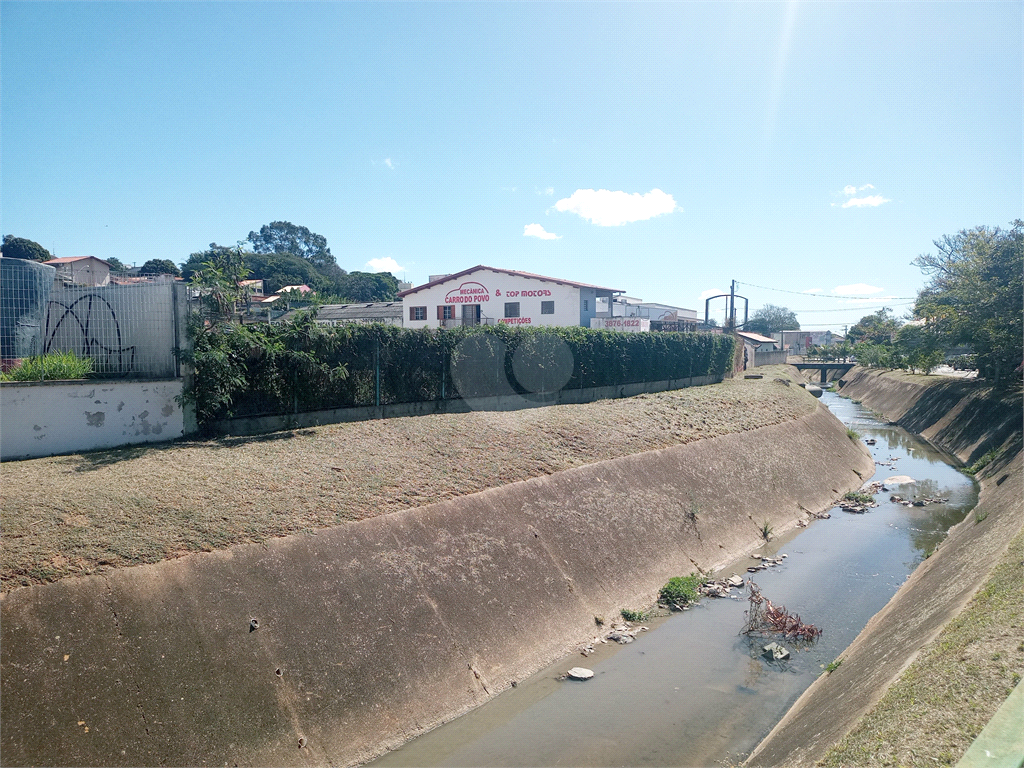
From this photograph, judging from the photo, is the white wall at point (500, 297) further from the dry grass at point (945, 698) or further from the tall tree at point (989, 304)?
the dry grass at point (945, 698)

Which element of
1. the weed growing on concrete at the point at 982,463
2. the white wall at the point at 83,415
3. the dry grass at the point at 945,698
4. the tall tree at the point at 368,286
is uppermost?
the tall tree at the point at 368,286

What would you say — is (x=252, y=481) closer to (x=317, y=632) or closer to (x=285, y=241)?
(x=317, y=632)

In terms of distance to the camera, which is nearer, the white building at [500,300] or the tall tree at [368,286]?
the white building at [500,300]

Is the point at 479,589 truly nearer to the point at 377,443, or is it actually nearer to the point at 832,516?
the point at 377,443

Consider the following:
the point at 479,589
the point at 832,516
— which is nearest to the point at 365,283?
the point at 832,516

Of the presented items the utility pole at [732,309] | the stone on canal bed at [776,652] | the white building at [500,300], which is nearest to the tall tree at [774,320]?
the utility pole at [732,309]

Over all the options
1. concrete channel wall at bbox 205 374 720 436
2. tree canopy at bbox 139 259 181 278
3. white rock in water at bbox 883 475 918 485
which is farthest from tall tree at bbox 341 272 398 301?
white rock in water at bbox 883 475 918 485

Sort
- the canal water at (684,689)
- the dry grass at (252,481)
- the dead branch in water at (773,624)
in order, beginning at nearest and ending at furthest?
the dry grass at (252,481)
the canal water at (684,689)
the dead branch in water at (773,624)

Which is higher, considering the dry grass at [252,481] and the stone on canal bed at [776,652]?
the dry grass at [252,481]
